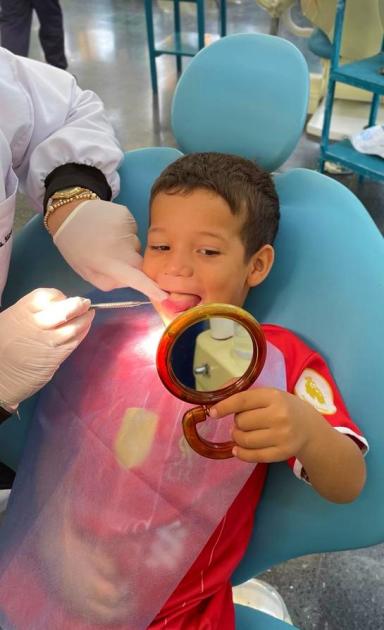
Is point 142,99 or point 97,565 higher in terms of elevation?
point 97,565

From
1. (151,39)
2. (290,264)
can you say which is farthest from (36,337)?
(151,39)

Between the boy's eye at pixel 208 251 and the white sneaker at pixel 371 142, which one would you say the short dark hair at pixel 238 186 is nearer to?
the boy's eye at pixel 208 251

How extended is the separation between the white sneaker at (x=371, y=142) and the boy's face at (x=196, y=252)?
161 centimetres

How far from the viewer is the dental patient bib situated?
29.5 inches

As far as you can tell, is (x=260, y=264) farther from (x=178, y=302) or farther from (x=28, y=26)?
(x=28, y=26)

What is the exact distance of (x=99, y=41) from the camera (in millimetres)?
4812

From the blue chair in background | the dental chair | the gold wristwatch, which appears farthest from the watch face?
the blue chair in background

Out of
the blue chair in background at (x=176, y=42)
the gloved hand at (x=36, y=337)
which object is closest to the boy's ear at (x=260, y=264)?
the gloved hand at (x=36, y=337)

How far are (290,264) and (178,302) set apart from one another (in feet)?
0.68

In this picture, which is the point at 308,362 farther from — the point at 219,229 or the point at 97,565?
the point at 97,565

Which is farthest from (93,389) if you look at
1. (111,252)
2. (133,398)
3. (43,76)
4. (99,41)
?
(99,41)

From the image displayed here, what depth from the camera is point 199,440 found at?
0.65 meters

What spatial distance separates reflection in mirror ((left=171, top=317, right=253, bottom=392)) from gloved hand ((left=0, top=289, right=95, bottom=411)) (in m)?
0.13

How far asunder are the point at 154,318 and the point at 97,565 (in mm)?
336
